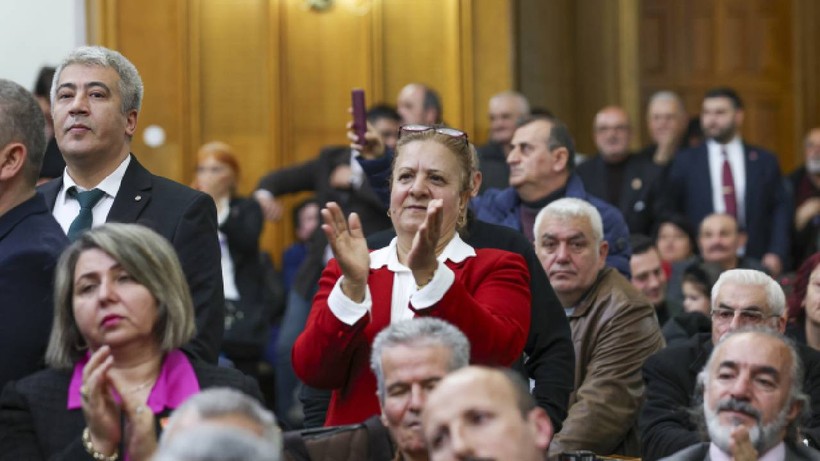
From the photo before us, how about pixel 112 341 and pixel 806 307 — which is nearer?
pixel 112 341

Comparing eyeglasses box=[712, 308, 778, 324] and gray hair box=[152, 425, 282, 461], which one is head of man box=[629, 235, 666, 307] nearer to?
eyeglasses box=[712, 308, 778, 324]

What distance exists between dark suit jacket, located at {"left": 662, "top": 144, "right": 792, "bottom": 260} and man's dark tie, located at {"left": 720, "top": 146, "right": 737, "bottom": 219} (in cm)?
7

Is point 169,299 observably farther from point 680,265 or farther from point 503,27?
point 503,27

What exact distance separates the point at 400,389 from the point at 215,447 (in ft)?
4.46

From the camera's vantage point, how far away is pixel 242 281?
846cm

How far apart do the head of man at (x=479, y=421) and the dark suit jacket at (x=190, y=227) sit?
0.99 m

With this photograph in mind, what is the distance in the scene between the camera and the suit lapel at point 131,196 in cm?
477

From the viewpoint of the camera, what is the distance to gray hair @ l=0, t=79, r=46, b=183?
4586 mm

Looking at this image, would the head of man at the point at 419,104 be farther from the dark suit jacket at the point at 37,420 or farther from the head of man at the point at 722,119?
the dark suit jacket at the point at 37,420

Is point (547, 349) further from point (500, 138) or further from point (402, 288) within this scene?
point (500, 138)

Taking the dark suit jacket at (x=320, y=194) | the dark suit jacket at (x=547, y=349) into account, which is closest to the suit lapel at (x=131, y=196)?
the dark suit jacket at (x=547, y=349)

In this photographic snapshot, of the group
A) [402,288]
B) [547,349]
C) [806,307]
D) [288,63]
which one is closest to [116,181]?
[402,288]

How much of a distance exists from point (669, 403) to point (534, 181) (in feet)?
5.33

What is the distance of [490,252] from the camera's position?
4836 mm
